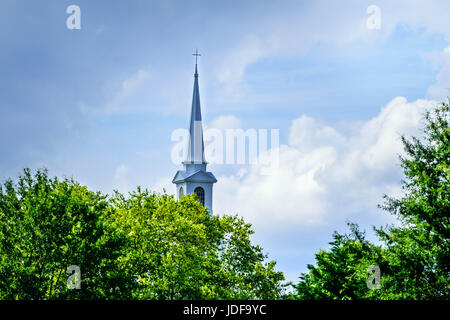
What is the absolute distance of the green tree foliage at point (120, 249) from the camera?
3272cm

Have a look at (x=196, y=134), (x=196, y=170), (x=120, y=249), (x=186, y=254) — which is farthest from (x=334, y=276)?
(x=196, y=134)

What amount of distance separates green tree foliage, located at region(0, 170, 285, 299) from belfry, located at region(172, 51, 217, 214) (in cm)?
4884

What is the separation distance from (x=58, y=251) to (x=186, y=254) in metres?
12.8

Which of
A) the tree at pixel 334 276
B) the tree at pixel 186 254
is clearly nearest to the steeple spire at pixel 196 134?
the tree at pixel 186 254

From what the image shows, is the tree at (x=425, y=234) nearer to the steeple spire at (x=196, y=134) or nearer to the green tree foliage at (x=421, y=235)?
the green tree foliage at (x=421, y=235)

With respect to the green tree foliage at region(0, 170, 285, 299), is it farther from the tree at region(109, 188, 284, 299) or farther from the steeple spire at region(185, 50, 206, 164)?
the steeple spire at region(185, 50, 206, 164)

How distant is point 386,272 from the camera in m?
33.5

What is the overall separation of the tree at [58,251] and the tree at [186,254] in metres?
2.23

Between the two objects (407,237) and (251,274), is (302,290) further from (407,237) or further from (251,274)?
(407,237)

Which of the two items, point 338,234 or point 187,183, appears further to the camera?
point 187,183

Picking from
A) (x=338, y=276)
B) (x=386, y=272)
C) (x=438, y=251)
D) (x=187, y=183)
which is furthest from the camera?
(x=187, y=183)
